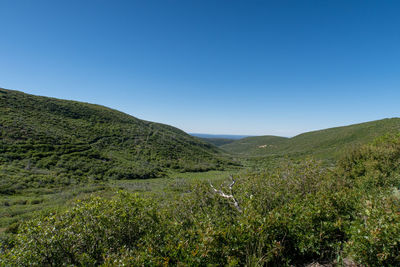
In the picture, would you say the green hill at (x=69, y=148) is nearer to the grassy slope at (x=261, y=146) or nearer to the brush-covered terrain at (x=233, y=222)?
the brush-covered terrain at (x=233, y=222)

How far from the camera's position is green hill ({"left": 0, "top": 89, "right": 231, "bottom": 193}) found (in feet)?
87.0

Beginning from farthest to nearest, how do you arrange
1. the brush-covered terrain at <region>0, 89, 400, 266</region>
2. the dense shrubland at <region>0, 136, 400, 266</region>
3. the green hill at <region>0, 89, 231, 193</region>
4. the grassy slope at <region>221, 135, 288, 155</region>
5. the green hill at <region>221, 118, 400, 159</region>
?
the grassy slope at <region>221, 135, 288, 155</region> → the green hill at <region>221, 118, 400, 159</region> → the green hill at <region>0, 89, 231, 193</region> → the brush-covered terrain at <region>0, 89, 400, 266</region> → the dense shrubland at <region>0, 136, 400, 266</region>

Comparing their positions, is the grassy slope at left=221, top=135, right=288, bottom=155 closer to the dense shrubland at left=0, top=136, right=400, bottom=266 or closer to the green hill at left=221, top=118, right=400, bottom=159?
the green hill at left=221, top=118, right=400, bottom=159

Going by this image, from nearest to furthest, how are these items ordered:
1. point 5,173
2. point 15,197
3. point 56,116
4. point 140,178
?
point 15,197 → point 5,173 → point 140,178 → point 56,116

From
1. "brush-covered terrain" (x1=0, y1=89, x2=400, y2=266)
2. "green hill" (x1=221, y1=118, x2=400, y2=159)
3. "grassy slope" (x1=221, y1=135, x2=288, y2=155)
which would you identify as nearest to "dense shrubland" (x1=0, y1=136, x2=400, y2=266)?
"brush-covered terrain" (x1=0, y1=89, x2=400, y2=266)

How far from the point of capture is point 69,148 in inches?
1458

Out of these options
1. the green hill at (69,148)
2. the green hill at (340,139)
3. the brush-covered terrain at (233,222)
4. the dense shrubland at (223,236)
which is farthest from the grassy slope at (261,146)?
the dense shrubland at (223,236)

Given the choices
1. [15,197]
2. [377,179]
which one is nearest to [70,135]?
[15,197]

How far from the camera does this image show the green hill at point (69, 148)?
26516 millimetres

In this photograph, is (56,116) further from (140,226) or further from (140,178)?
(140,226)

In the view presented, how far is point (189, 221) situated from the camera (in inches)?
254

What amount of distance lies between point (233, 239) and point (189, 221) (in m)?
3.17

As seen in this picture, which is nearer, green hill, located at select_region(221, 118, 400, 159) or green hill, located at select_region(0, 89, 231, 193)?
green hill, located at select_region(0, 89, 231, 193)

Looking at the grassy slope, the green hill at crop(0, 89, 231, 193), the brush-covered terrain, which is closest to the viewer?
the brush-covered terrain
